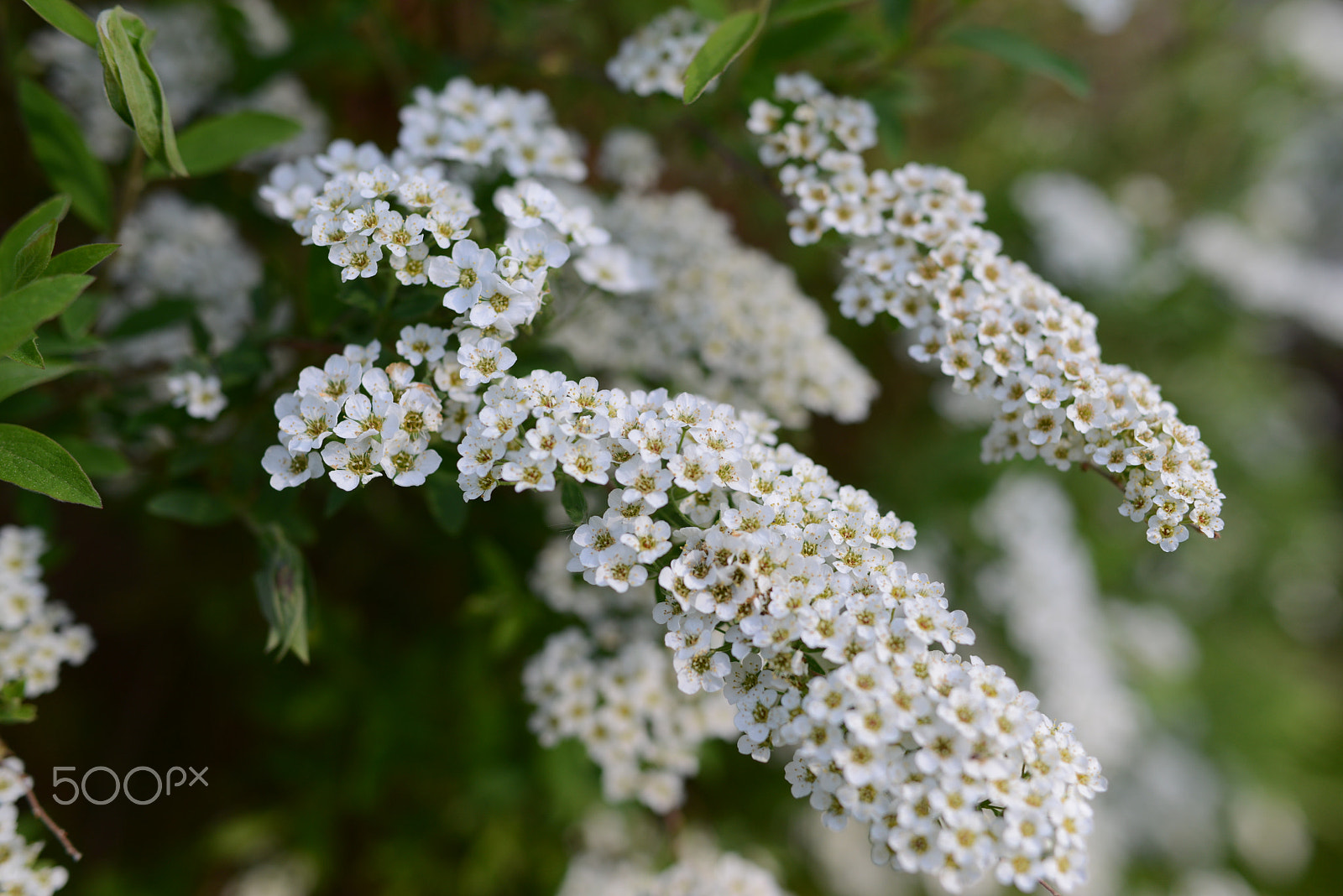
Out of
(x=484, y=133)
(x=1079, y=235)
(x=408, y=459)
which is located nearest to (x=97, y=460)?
(x=408, y=459)

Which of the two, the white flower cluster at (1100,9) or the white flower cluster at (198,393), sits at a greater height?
the white flower cluster at (1100,9)

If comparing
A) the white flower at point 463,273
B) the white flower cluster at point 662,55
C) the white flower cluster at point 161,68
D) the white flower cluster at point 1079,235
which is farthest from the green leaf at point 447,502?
the white flower cluster at point 1079,235

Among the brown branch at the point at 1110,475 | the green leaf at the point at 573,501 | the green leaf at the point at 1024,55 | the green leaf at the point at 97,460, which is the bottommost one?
the green leaf at the point at 97,460

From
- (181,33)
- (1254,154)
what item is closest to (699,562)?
(181,33)

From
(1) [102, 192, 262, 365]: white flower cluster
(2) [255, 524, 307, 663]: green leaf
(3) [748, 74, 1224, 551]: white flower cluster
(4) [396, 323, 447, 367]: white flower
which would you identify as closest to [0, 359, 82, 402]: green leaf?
(2) [255, 524, 307, 663]: green leaf

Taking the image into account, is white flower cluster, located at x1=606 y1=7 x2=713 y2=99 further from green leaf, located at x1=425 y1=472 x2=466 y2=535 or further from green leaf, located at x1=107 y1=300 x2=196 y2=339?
green leaf, located at x1=107 y1=300 x2=196 y2=339

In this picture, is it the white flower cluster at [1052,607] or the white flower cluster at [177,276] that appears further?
the white flower cluster at [1052,607]

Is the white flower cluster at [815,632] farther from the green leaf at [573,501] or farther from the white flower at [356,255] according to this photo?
the white flower at [356,255]
